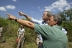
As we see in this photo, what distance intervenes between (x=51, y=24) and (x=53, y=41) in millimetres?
349

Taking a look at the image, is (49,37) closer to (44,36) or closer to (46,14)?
(44,36)

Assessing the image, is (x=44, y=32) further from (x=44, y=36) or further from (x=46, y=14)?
(x=46, y=14)

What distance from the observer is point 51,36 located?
9.34 feet

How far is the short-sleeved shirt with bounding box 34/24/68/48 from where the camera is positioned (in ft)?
9.17

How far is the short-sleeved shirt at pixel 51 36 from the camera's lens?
2.80m

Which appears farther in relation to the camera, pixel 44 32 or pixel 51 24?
pixel 51 24

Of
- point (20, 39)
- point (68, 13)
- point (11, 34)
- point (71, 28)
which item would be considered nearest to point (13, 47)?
point (20, 39)

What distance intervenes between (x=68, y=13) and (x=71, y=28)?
82.3 feet

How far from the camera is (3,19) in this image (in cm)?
2364

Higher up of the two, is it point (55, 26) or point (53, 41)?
point (55, 26)

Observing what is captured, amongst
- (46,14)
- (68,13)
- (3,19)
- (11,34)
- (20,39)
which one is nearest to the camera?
(46,14)

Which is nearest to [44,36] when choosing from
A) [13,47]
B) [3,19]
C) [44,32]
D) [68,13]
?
→ [44,32]

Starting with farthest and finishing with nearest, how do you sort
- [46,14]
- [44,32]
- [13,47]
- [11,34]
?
[11,34]
[13,47]
[46,14]
[44,32]

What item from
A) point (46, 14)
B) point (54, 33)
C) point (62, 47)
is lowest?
point (62, 47)
